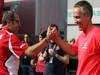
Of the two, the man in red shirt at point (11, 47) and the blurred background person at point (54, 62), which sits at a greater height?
the man in red shirt at point (11, 47)

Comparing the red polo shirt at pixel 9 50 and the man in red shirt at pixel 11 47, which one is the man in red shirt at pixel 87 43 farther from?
the red polo shirt at pixel 9 50

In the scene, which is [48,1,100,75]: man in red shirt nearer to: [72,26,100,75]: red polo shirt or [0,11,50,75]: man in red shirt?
[72,26,100,75]: red polo shirt

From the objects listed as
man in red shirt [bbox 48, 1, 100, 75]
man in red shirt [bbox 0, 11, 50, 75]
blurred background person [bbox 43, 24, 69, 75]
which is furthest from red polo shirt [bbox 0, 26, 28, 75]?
blurred background person [bbox 43, 24, 69, 75]

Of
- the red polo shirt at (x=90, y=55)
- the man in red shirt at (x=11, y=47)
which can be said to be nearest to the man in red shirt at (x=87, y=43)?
the red polo shirt at (x=90, y=55)

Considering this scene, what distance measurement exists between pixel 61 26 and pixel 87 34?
706 centimetres

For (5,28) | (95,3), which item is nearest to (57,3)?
(95,3)

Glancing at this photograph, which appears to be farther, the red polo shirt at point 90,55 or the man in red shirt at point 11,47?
the man in red shirt at point 11,47

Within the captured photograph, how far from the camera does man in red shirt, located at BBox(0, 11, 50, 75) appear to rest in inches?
188

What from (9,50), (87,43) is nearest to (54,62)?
(9,50)

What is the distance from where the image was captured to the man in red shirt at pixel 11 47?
Answer: 477 cm

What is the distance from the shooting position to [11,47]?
4.78 meters

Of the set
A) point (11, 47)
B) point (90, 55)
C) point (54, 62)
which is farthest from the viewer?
point (54, 62)

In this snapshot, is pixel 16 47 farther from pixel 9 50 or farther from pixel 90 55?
pixel 90 55

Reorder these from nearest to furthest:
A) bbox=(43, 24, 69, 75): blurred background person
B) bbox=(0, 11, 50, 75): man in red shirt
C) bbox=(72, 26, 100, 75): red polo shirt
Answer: bbox=(72, 26, 100, 75): red polo shirt → bbox=(0, 11, 50, 75): man in red shirt → bbox=(43, 24, 69, 75): blurred background person
